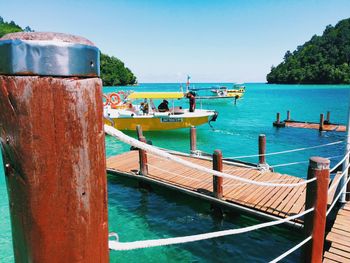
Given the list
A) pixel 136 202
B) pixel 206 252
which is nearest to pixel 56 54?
pixel 206 252

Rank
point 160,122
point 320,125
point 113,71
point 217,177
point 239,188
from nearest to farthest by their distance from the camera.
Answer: point 217,177
point 239,188
point 160,122
point 320,125
point 113,71

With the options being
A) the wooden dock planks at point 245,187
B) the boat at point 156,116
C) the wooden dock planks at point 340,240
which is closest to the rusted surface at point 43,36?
the wooden dock planks at point 340,240

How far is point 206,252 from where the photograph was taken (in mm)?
6449

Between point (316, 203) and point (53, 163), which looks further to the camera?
point (316, 203)

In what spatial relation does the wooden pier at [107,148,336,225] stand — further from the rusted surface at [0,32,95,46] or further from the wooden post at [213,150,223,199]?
the rusted surface at [0,32,95,46]

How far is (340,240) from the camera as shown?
421cm

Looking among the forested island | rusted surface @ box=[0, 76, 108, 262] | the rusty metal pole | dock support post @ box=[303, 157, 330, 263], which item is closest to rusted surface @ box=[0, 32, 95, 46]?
the rusty metal pole

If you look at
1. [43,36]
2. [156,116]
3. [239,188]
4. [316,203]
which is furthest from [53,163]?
[156,116]

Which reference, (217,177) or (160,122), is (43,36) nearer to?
(217,177)

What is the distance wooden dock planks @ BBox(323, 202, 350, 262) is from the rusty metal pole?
13.7 ft

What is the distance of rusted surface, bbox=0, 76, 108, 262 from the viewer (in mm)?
841

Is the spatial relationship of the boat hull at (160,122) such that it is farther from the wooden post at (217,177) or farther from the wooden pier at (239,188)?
the wooden post at (217,177)

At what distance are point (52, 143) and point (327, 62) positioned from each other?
166 metres

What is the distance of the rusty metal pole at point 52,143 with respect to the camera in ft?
2.70
